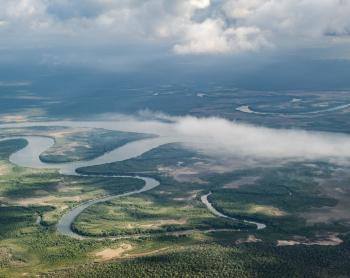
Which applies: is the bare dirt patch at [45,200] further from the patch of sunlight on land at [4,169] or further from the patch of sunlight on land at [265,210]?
the patch of sunlight on land at [265,210]

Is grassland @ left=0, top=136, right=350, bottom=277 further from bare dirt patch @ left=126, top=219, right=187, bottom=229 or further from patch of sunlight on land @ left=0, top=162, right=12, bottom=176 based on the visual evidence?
patch of sunlight on land @ left=0, top=162, right=12, bottom=176

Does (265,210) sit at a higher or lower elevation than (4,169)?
lower

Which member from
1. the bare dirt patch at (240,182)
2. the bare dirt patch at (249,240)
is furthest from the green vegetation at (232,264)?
the bare dirt patch at (240,182)

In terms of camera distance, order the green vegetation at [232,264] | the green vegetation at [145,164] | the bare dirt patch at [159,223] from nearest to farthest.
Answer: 1. the green vegetation at [232,264]
2. the bare dirt patch at [159,223]
3. the green vegetation at [145,164]

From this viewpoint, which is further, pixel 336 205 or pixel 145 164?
pixel 145 164

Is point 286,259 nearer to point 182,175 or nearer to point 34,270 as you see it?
point 34,270

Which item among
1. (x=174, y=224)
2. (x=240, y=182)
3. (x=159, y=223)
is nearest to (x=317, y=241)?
(x=174, y=224)

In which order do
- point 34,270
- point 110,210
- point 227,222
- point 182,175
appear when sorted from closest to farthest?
1. point 34,270
2. point 227,222
3. point 110,210
4. point 182,175

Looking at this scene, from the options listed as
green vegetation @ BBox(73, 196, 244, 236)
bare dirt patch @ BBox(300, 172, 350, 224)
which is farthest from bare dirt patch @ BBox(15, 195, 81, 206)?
bare dirt patch @ BBox(300, 172, 350, 224)

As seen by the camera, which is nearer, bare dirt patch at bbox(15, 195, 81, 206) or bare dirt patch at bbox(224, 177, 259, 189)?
bare dirt patch at bbox(15, 195, 81, 206)

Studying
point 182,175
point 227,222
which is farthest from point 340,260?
point 182,175

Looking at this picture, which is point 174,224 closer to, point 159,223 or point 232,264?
point 159,223
